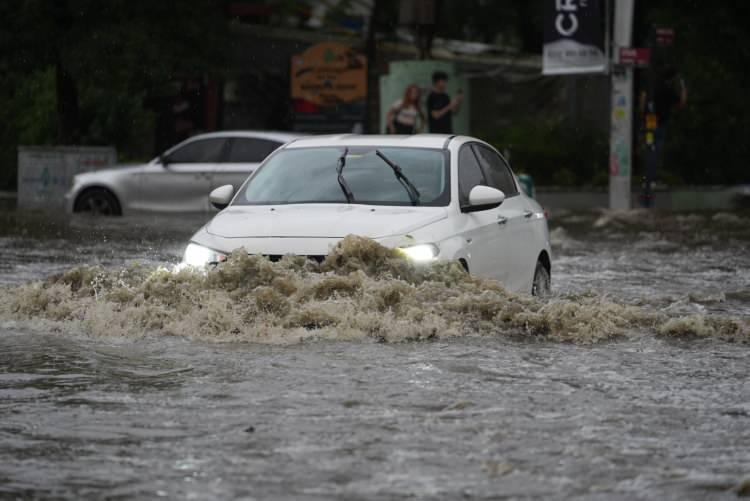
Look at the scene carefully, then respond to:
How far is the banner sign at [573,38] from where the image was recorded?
2703 centimetres

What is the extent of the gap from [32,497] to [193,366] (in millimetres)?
3111

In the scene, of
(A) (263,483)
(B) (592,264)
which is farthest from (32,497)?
(B) (592,264)

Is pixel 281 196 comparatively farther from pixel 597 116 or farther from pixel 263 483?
pixel 597 116

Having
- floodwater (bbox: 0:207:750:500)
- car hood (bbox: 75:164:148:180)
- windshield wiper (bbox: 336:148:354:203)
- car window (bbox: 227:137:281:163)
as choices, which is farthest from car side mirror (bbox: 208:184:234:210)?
car hood (bbox: 75:164:148:180)

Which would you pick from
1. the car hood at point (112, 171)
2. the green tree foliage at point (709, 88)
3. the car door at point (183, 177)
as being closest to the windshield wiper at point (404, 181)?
the car door at point (183, 177)

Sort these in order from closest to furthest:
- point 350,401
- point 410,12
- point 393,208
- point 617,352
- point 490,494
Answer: point 490,494 < point 350,401 < point 617,352 < point 393,208 < point 410,12

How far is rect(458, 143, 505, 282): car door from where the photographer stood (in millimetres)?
11288

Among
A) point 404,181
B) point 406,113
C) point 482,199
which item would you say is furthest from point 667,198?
point 482,199

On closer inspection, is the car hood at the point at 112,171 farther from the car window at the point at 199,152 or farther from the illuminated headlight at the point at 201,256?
the illuminated headlight at the point at 201,256

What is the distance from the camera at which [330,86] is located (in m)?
35.7

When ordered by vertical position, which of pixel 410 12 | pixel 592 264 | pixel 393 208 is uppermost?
pixel 410 12

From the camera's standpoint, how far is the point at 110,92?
115ft

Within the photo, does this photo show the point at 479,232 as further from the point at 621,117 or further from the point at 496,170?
the point at 621,117

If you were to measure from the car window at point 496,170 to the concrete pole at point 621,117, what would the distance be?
14042 millimetres
